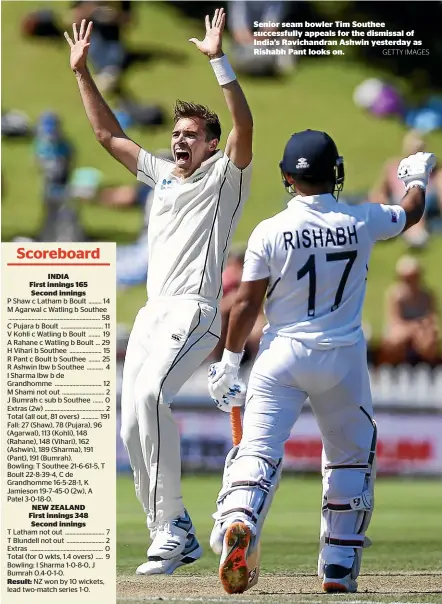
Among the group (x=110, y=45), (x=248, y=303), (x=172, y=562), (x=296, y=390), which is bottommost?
(x=172, y=562)

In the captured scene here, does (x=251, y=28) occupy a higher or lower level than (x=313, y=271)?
higher

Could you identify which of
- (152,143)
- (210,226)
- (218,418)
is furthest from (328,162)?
(152,143)

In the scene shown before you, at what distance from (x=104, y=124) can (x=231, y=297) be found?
15.9 ft

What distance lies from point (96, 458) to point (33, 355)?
52cm

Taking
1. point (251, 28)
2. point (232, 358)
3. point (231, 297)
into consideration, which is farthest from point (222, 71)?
point (231, 297)

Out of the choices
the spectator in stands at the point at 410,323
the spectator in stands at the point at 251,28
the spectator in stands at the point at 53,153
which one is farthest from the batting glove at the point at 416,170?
the spectator in stands at the point at 53,153

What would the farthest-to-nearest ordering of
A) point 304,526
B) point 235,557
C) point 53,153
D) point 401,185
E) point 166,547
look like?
point 53,153 < point 401,185 < point 304,526 < point 166,547 < point 235,557

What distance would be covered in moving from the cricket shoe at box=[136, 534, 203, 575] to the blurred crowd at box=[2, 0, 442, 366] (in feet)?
18.0

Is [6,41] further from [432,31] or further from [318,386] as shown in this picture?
[318,386]

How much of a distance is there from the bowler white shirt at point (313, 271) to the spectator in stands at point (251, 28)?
241 centimetres

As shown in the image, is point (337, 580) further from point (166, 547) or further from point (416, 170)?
point (416, 170)

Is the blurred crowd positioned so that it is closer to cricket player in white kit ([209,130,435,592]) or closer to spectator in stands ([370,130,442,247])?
spectator in stands ([370,130,442,247])

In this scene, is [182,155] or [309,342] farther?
[182,155]

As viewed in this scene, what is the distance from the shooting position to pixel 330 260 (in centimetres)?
473
